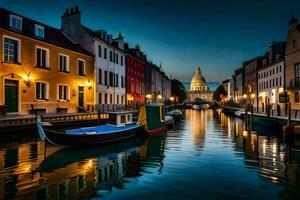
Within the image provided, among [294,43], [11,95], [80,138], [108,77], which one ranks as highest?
[294,43]

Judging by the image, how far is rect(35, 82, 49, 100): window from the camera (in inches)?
1129

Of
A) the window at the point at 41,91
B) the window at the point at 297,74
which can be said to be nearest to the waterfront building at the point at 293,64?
the window at the point at 297,74

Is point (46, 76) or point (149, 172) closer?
point (149, 172)

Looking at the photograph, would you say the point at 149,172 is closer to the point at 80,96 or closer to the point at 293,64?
the point at 80,96

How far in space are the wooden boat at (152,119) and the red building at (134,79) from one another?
22214mm

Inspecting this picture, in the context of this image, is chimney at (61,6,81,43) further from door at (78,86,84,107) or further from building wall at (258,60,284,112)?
building wall at (258,60,284,112)

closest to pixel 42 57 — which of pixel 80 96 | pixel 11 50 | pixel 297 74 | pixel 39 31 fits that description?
pixel 39 31

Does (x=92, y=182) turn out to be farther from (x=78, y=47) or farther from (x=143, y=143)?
(x=78, y=47)

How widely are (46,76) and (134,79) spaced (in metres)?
27.8

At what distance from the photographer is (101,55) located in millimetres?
40438

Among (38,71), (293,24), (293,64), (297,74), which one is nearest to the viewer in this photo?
(38,71)

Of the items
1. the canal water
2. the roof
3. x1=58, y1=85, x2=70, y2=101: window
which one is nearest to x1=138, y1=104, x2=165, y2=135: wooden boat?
the canal water

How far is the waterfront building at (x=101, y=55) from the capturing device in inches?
1531

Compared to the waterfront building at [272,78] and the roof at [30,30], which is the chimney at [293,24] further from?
the roof at [30,30]
